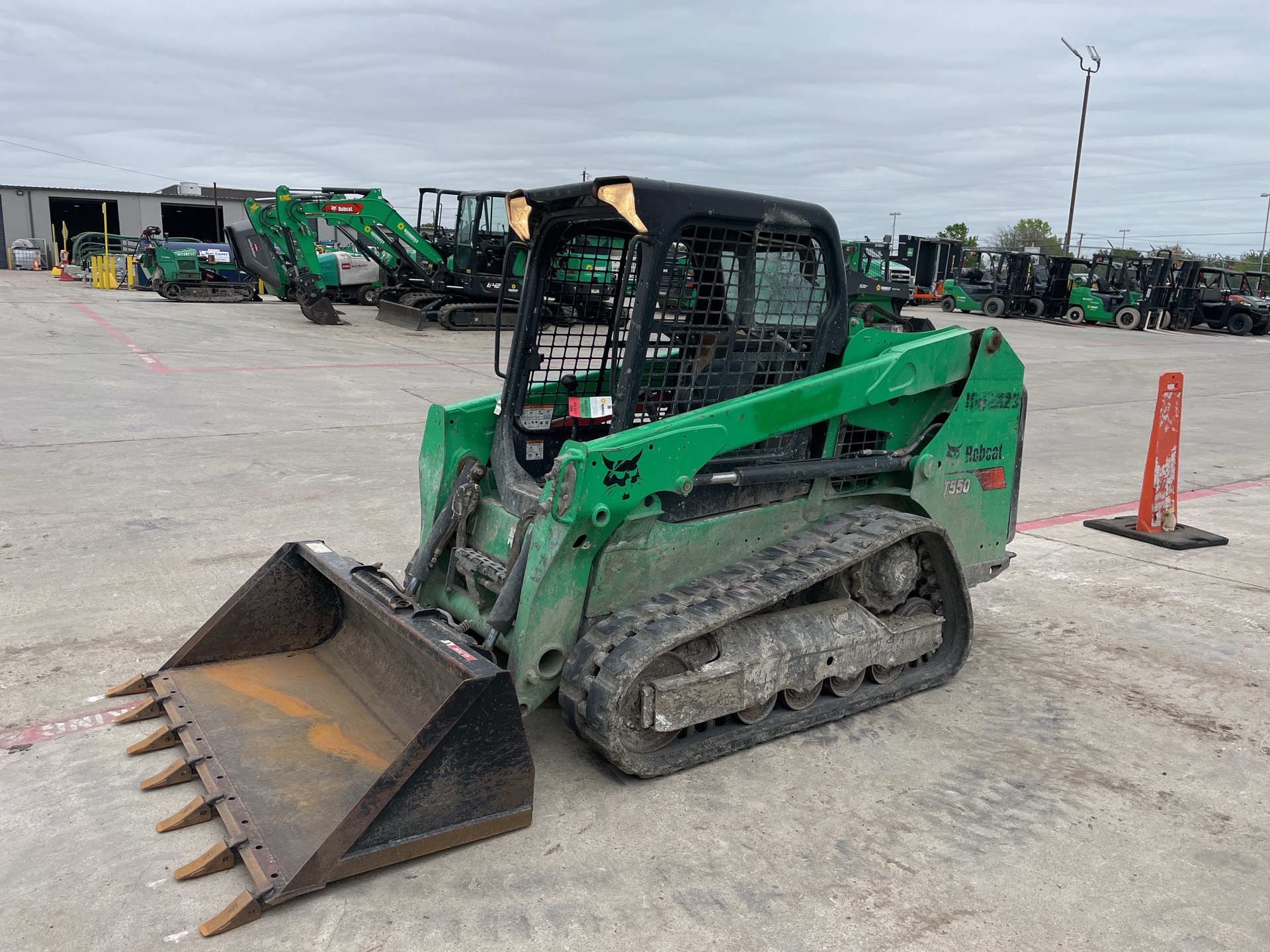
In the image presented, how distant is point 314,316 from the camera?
2052 centimetres

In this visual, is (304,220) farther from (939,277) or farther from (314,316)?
(939,277)

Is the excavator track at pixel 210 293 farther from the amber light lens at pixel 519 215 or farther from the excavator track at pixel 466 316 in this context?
the amber light lens at pixel 519 215

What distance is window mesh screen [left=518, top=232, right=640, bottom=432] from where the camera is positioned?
4.10 metres

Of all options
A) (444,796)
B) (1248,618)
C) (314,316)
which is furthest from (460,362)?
(444,796)

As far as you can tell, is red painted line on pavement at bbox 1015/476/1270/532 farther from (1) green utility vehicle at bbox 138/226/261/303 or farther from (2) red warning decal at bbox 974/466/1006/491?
(1) green utility vehicle at bbox 138/226/261/303

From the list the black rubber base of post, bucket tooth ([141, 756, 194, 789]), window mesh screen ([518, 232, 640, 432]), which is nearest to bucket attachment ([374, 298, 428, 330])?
the black rubber base of post

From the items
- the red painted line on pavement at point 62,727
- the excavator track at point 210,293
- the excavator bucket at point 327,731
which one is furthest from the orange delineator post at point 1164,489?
the excavator track at point 210,293

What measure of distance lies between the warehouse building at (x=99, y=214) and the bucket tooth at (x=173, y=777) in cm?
4939

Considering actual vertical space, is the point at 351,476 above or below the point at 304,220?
below

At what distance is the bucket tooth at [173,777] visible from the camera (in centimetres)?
341

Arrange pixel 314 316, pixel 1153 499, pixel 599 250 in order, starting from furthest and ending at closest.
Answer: pixel 314 316 < pixel 1153 499 < pixel 599 250

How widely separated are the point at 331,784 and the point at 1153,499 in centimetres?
612

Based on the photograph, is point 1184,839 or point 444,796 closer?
point 444,796

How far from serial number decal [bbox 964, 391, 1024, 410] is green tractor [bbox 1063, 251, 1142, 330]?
2796 centimetres
